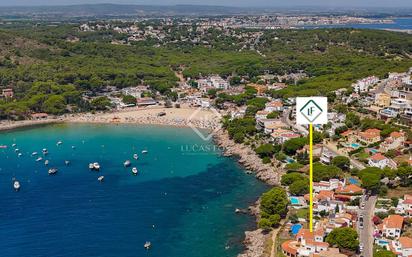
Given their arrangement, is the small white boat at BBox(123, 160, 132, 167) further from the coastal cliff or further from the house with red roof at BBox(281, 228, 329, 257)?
the house with red roof at BBox(281, 228, 329, 257)

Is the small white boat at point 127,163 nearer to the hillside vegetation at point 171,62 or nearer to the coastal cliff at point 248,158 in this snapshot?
the coastal cliff at point 248,158

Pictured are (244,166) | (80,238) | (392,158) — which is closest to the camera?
(80,238)

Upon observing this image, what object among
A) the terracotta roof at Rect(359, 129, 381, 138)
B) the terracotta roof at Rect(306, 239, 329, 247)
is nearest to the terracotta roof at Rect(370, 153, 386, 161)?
the terracotta roof at Rect(359, 129, 381, 138)

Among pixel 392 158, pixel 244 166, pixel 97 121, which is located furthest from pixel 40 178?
pixel 392 158

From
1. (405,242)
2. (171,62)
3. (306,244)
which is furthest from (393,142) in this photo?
(171,62)

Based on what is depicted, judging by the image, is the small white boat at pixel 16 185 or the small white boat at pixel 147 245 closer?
the small white boat at pixel 147 245

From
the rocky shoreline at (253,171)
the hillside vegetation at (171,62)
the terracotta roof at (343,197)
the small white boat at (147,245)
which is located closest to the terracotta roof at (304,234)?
the rocky shoreline at (253,171)

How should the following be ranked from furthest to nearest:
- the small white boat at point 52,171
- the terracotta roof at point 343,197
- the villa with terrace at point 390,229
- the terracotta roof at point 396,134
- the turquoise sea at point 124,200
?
the terracotta roof at point 396,134 < the small white boat at point 52,171 < the terracotta roof at point 343,197 < the turquoise sea at point 124,200 < the villa with terrace at point 390,229

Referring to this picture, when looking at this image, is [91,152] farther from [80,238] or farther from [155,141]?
[80,238]
